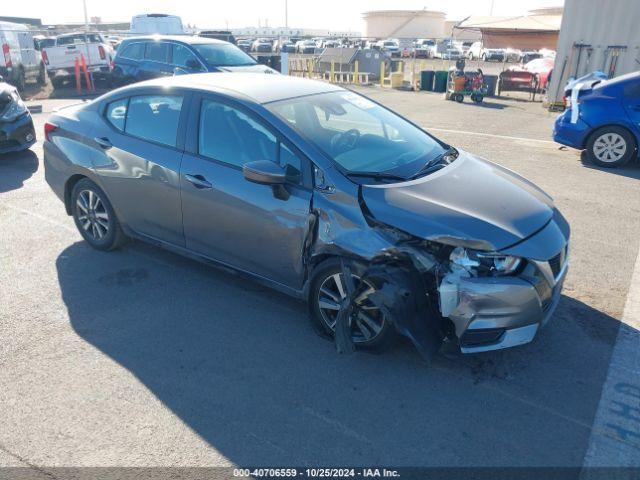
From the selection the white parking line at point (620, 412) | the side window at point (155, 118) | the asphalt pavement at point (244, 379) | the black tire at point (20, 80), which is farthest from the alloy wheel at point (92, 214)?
the black tire at point (20, 80)

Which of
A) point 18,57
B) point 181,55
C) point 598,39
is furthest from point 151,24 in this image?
point 598,39

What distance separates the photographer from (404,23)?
104 m

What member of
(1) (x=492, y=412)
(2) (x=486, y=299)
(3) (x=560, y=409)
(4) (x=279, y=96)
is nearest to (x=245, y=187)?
(4) (x=279, y=96)

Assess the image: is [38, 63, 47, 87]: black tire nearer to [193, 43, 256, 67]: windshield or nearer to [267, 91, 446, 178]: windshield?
[193, 43, 256, 67]: windshield

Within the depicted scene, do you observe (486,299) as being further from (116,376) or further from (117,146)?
(117,146)

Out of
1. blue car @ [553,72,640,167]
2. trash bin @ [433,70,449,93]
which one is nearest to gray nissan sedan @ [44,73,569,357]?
blue car @ [553,72,640,167]

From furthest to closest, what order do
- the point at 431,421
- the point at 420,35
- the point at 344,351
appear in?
the point at 420,35
the point at 344,351
the point at 431,421

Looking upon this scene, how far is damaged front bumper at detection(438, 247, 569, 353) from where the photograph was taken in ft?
10.0

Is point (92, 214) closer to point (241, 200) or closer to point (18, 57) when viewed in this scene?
point (241, 200)

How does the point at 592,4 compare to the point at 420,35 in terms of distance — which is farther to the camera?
the point at 420,35

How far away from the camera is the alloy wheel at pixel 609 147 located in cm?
817

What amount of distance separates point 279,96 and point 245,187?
83 cm

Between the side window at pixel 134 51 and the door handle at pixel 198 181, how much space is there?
33.1 ft

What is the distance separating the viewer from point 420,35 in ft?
337
